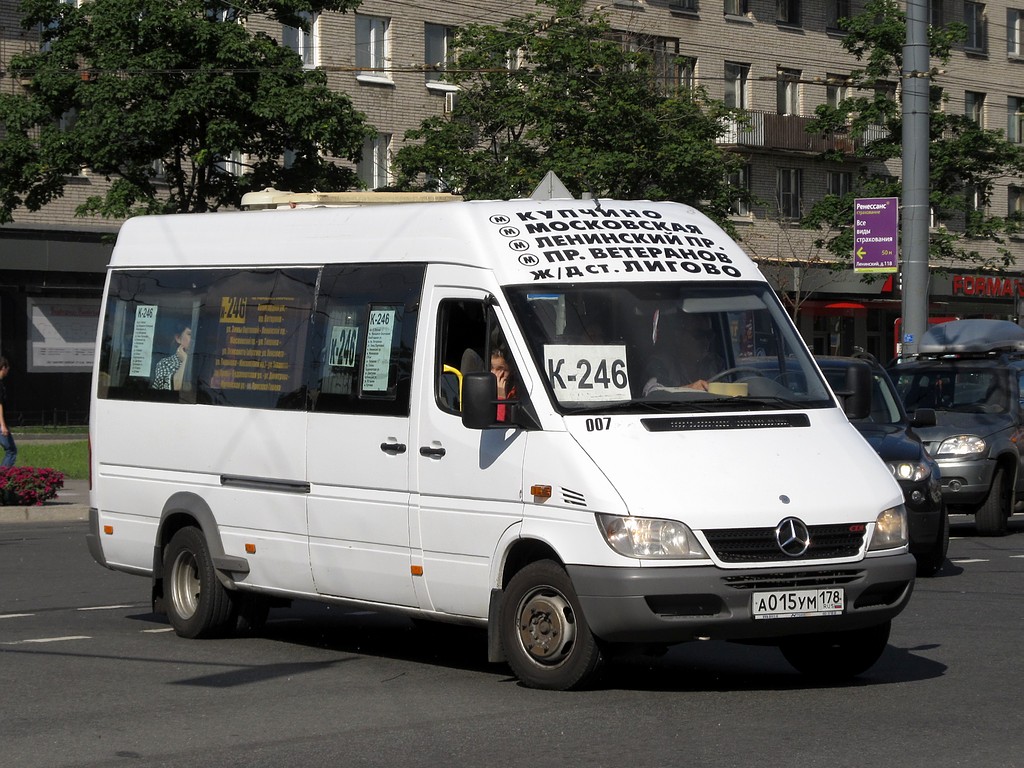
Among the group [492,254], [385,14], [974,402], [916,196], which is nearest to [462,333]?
[492,254]

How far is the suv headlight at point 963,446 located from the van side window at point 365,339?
30.4 feet

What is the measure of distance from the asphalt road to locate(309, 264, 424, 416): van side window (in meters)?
1.42

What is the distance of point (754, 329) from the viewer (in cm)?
934

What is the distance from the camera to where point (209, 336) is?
11.1m

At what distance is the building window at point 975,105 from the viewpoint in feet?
204

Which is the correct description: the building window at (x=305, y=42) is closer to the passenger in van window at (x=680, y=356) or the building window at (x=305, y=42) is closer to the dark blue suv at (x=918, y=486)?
the dark blue suv at (x=918, y=486)

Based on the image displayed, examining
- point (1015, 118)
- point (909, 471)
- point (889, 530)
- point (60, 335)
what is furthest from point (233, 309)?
point (1015, 118)

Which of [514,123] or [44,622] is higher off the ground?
[514,123]

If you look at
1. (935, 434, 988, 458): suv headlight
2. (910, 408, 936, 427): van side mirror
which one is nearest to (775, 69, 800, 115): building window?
(935, 434, 988, 458): suv headlight

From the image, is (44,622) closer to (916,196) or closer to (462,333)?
(462,333)

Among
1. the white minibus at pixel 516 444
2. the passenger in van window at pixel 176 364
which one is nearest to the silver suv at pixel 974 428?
the white minibus at pixel 516 444

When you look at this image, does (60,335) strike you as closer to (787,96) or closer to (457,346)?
(787,96)

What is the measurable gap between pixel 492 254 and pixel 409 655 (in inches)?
95.1

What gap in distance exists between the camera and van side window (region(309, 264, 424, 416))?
9.54 metres
